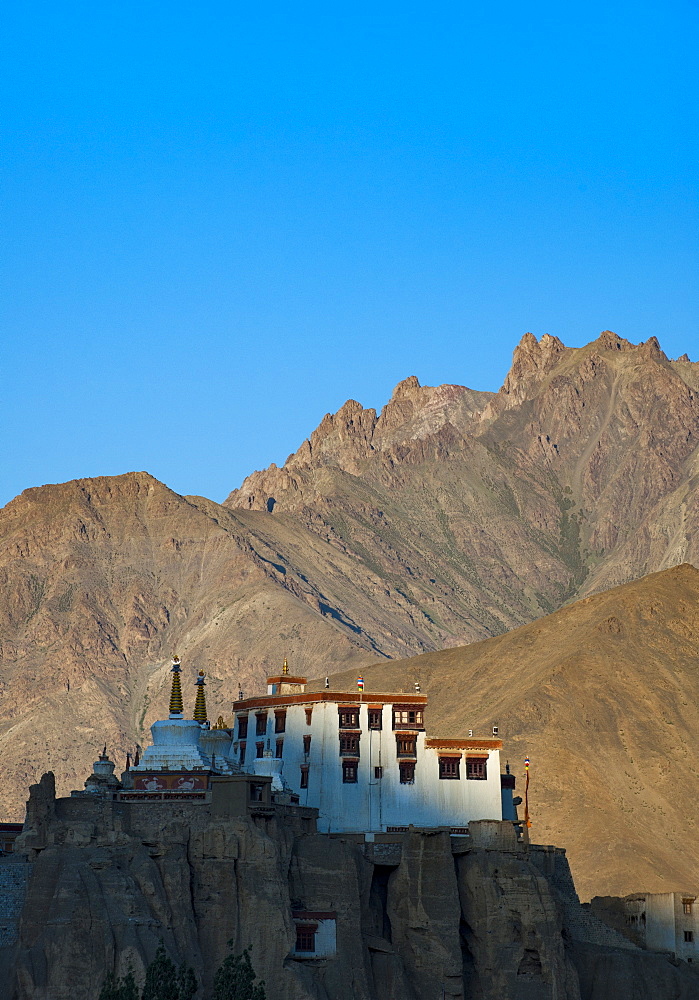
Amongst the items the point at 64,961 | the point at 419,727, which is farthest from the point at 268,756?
the point at 64,961

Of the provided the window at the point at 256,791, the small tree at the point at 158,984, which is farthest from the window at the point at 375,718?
the small tree at the point at 158,984

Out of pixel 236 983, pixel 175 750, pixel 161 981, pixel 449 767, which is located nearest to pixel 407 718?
pixel 449 767

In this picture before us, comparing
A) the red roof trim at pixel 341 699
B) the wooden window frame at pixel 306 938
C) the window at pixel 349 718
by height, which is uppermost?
the red roof trim at pixel 341 699

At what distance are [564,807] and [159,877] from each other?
77754 millimetres

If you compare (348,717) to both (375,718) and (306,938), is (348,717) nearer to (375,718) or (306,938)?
(375,718)

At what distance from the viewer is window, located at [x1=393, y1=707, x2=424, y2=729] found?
10562 cm

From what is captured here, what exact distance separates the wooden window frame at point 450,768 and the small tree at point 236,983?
23.2 metres

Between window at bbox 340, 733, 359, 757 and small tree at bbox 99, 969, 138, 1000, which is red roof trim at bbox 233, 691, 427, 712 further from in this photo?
small tree at bbox 99, 969, 138, 1000

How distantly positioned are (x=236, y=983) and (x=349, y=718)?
24064 millimetres

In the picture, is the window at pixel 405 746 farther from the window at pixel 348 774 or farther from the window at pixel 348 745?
the window at pixel 348 774

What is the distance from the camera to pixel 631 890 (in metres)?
144

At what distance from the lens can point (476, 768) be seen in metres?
107

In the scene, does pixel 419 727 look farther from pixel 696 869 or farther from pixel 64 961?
pixel 696 869

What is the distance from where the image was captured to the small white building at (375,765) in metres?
103
